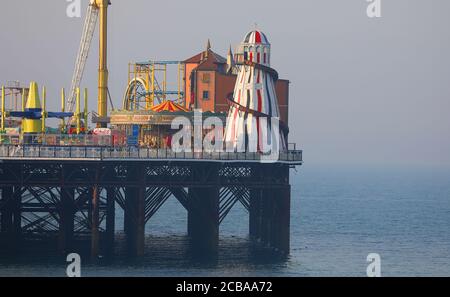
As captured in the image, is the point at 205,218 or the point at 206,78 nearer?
the point at 205,218

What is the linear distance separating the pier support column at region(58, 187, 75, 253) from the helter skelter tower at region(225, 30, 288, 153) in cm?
1570

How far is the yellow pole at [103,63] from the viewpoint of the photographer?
558ft

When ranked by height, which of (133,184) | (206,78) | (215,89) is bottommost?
(133,184)

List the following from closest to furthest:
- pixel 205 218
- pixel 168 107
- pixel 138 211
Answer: pixel 138 211
pixel 205 218
pixel 168 107

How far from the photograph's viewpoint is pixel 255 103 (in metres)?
160

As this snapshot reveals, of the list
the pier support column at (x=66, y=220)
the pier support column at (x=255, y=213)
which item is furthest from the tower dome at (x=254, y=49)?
the pier support column at (x=66, y=220)

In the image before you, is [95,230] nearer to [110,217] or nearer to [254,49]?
[110,217]

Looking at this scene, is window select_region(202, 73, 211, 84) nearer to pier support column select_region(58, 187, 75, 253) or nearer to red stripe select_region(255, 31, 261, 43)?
red stripe select_region(255, 31, 261, 43)

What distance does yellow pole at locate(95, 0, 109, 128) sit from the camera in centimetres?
17011

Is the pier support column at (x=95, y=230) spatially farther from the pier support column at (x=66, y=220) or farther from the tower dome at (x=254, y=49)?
the tower dome at (x=254, y=49)

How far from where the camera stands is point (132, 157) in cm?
15088

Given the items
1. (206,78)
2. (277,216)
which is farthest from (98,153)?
(206,78)

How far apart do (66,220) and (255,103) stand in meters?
21.4
